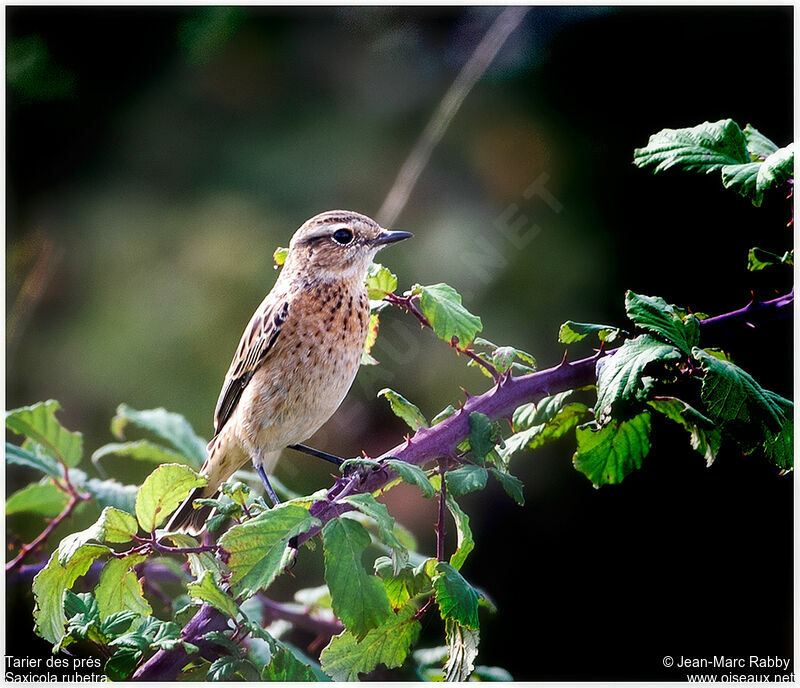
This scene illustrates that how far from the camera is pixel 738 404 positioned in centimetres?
167

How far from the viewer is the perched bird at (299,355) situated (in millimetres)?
2623

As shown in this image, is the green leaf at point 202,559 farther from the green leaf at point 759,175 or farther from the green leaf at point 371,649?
the green leaf at point 759,175

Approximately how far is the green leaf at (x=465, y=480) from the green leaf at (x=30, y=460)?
52.3 inches

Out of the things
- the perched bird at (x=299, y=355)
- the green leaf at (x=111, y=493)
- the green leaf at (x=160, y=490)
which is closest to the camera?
the green leaf at (x=160, y=490)

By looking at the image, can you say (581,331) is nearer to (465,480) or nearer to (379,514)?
(465,480)

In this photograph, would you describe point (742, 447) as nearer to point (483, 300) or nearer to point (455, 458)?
point (455, 458)

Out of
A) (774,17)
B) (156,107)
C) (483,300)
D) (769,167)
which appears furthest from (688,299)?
(156,107)

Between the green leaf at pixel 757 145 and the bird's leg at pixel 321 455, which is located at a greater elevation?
the green leaf at pixel 757 145

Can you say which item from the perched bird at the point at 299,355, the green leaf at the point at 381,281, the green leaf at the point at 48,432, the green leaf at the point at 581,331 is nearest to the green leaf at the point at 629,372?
the green leaf at the point at 581,331

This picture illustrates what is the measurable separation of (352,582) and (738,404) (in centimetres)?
79

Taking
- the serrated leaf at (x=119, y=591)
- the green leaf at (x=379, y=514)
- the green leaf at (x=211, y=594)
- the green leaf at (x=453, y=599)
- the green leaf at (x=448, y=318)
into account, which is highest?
the green leaf at (x=448, y=318)

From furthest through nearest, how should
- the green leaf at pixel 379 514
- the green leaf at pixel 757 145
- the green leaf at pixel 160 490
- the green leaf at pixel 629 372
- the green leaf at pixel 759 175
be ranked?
the green leaf at pixel 757 145, the green leaf at pixel 759 175, the green leaf at pixel 160 490, the green leaf at pixel 629 372, the green leaf at pixel 379 514

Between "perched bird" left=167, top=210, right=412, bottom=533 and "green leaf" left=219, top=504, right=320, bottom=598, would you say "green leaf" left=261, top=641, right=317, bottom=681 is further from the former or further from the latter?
"perched bird" left=167, top=210, right=412, bottom=533

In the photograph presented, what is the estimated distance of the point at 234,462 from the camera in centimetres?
271
